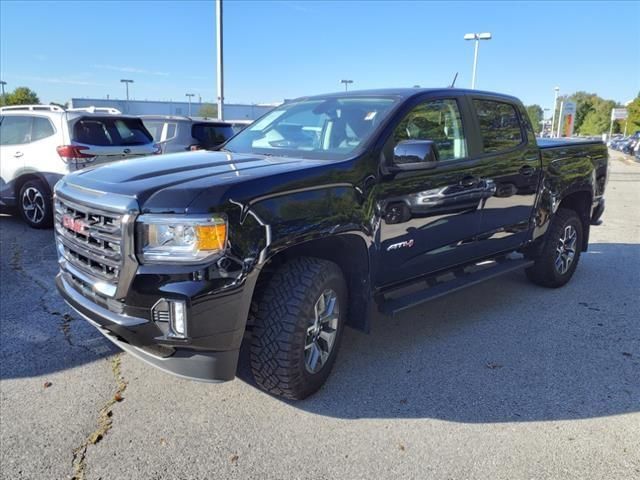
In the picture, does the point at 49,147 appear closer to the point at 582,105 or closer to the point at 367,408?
the point at 367,408

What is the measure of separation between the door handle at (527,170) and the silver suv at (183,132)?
7258 millimetres

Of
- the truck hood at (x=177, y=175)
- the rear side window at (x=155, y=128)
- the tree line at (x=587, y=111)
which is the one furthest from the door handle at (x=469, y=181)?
the tree line at (x=587, y=111)

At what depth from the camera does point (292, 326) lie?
294 centimetres

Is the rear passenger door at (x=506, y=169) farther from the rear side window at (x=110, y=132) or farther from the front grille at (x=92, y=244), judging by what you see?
the rear side window at (x=110, y=132)

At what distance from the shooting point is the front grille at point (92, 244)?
107 inches

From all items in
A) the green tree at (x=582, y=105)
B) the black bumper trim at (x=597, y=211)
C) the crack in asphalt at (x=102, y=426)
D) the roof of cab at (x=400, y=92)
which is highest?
the green tree at (x=582, y=105)

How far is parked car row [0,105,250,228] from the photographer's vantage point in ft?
25.2

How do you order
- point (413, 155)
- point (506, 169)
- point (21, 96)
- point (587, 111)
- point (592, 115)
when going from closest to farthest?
point (413, 155)
point (506, 169)
point (21, 96)
point (592, 115)
point (587, 111)

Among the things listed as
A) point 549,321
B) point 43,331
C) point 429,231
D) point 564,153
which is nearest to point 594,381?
point 549,321

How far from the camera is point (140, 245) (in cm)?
262

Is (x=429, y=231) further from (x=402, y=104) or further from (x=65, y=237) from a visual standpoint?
(x=65, y=237)

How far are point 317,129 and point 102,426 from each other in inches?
97.1

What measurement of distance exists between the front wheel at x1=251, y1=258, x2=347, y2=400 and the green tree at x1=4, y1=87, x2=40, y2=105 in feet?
172

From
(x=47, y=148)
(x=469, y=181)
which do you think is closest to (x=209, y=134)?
(x=47, y=148)
